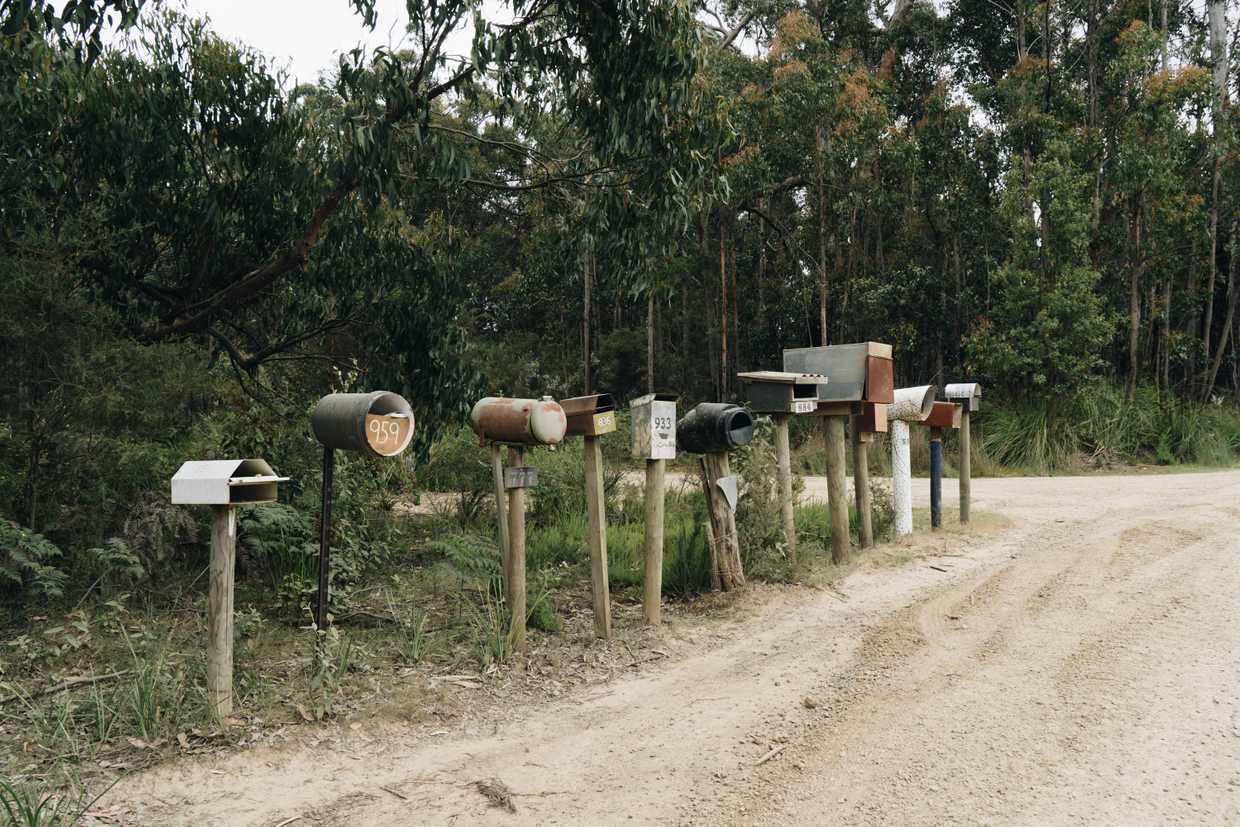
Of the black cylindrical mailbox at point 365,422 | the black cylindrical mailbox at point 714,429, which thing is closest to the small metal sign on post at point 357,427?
the black cylindrical mailbox at point 365,422

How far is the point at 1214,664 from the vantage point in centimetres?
A: 421

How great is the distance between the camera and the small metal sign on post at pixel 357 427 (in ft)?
13.3

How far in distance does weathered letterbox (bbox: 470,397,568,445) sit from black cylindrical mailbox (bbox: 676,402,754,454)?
42.2 inches

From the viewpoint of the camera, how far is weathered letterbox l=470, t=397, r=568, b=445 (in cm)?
446

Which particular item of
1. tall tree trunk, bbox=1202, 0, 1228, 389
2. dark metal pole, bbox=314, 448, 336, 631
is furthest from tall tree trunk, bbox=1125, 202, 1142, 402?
dark metal pole, bbox=314, 448, 336, 631

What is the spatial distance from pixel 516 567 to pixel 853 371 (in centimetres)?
322

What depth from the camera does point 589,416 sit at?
475 cm

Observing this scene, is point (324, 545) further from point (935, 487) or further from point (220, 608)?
point (935, 487)

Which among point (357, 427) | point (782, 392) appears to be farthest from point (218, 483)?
point (782, 392)

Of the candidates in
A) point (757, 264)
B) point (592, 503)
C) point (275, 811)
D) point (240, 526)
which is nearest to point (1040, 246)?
point (757, 264)

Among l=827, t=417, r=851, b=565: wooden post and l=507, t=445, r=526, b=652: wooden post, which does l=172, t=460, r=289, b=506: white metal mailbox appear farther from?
l=827, t=417, r=851, b=565: wooden post

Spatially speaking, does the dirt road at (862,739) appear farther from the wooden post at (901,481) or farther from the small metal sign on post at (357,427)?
the wooden post at (901,481)

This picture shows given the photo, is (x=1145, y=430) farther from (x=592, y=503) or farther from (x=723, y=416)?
(x=592, y=503)

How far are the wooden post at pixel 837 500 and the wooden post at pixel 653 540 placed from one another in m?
1.90
